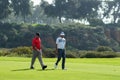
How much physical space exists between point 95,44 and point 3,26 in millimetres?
21415

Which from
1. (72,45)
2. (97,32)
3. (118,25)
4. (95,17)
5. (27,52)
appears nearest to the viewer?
(27,52)

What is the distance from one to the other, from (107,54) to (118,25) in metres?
60.3

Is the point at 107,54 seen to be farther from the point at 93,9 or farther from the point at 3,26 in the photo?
the point at 93,9

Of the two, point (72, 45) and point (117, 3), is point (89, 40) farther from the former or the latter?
point (117, 3)

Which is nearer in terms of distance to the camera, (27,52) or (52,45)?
(27,52)

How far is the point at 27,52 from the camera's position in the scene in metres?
55.2

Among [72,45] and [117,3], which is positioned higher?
[117,3]

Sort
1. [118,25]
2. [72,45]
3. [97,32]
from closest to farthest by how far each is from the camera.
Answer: [72,45], [97,32], [118,25]

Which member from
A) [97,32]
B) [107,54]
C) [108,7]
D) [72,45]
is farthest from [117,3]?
[107,54]

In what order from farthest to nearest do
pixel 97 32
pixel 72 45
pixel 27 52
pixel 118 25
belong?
Result: pixel 118 25
pixel 97 32
pixel 72 45
pixel 27 52

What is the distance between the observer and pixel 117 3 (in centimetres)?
13088

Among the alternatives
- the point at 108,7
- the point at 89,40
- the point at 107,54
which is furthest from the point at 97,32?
the point at 107,54

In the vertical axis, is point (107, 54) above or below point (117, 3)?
below

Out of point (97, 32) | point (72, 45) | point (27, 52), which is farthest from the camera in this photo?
point (97, 32)
